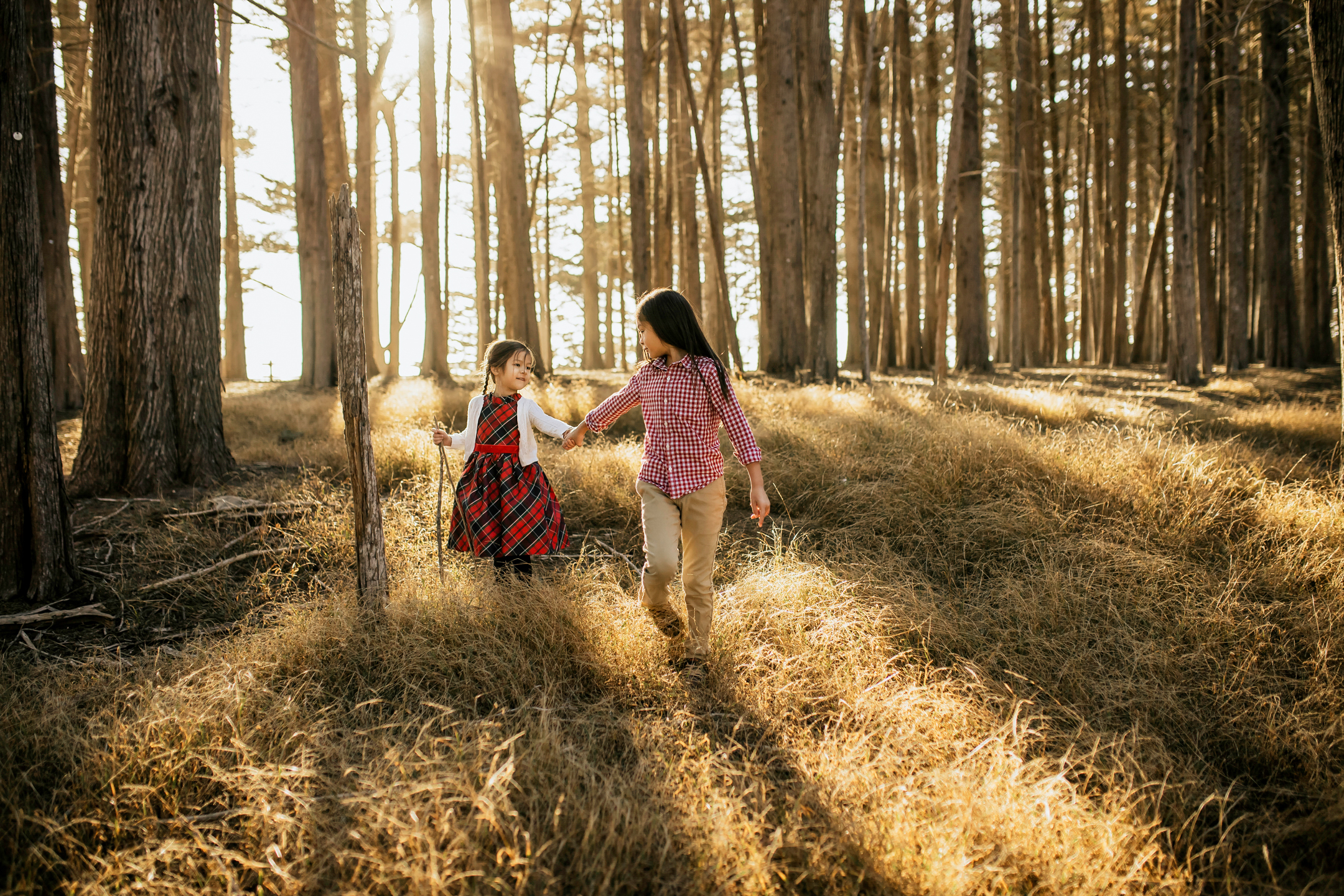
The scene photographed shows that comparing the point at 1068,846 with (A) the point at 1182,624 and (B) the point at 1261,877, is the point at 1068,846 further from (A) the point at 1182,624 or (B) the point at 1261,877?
(A) the point at 1182,624

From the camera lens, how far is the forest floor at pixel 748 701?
196cm

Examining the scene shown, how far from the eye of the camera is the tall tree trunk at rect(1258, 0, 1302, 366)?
12.6 m

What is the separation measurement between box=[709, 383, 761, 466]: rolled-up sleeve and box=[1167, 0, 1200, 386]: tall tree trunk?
10.7 m

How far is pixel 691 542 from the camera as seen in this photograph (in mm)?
3158

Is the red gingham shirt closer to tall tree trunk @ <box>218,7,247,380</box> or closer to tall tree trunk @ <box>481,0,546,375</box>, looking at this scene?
tall tree trunk @ <box>481,0,546,375</box>

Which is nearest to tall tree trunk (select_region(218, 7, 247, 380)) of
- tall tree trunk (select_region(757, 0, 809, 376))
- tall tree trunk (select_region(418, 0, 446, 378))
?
tall tree trunk (select_region(418, 0, 446, 378))

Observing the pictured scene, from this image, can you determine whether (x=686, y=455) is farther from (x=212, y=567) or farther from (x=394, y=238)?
(x=394, y=238)

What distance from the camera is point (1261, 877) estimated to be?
2082 mm

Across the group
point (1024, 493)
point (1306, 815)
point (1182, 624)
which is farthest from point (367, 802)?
point (1024, 493)

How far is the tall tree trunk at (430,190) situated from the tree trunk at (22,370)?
8633 mm

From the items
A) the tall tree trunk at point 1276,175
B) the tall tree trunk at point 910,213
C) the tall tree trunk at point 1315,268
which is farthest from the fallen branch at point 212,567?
the tall tree trunk at point 1315,268

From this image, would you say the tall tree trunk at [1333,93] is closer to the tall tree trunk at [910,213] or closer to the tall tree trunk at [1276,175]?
the tall tree trunk at [1276,175]

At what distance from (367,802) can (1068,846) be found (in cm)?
200

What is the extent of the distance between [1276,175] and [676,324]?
15.2 metres
